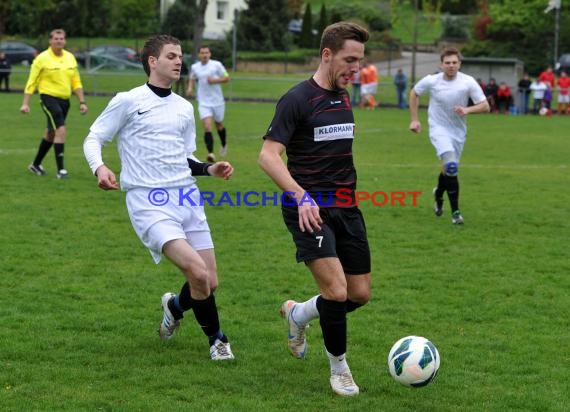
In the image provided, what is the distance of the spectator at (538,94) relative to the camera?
36.3 metres

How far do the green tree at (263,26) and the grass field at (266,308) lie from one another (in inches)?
1909

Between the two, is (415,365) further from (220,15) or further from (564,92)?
(220,15)

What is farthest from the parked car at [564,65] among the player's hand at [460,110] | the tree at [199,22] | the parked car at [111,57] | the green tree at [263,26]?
the player's hand at [460,110]

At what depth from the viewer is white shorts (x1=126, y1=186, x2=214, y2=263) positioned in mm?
5844

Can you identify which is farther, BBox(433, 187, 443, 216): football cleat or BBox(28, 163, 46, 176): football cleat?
BBox(28, 163, 46, 176): football cleat

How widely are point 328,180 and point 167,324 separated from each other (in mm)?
1649

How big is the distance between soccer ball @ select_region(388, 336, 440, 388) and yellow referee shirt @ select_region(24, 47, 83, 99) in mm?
10066

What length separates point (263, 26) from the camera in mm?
62375

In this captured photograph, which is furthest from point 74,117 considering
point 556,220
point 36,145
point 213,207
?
point 556,220

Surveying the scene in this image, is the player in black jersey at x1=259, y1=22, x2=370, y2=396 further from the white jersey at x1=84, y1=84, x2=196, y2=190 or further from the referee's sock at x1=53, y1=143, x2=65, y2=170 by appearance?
the referee's sock at x1=53, y1=143, x2=65, y2=170

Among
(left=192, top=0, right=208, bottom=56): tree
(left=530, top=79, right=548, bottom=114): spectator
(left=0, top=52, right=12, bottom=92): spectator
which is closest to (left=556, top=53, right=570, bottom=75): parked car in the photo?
(left=530, top=79, right=548, bottom=114): spectator

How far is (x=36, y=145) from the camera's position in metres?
19.3

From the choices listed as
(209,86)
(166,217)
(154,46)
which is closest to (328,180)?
(166,217)

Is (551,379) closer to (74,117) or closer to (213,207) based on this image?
(213,207)
